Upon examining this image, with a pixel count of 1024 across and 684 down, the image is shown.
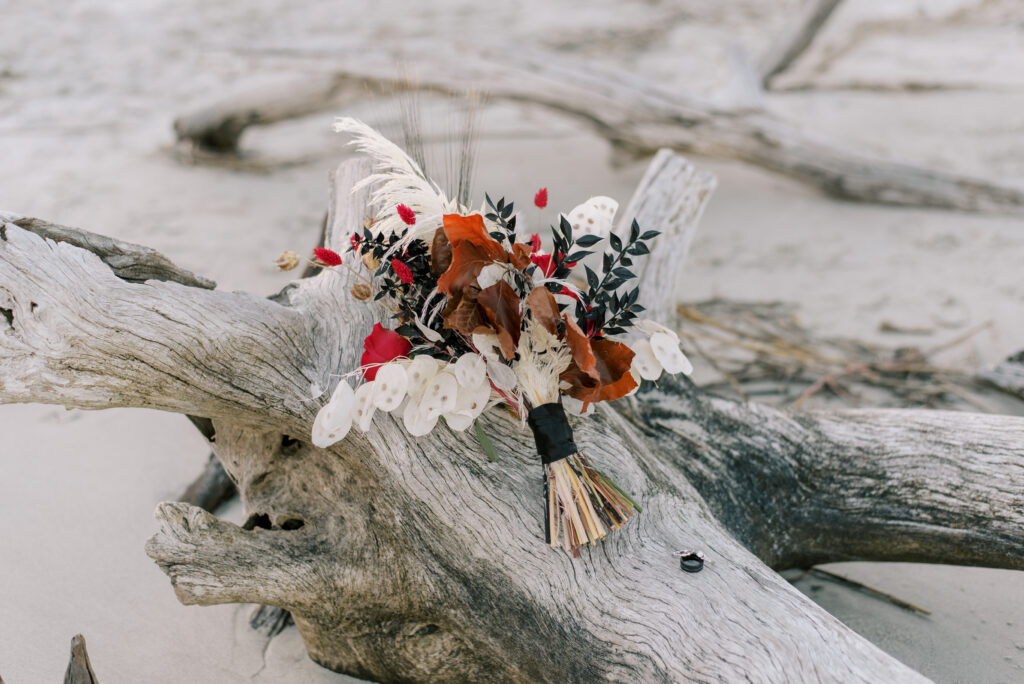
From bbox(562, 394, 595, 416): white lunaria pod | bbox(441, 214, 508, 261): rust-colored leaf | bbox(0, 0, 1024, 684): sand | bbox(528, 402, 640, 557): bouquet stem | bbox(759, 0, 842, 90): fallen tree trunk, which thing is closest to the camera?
bbox(441, 214, 508, 261): rust-colored leaf

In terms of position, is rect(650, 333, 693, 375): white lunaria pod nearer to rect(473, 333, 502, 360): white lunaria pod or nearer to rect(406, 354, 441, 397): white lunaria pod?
rect(473, 333, 502, 360): white lunaria pod

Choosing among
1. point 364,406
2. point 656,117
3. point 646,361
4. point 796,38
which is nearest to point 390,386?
point 364,406

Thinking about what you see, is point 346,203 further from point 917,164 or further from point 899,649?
point 917,164

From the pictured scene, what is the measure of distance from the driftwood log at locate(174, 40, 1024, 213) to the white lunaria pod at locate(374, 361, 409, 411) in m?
3.31

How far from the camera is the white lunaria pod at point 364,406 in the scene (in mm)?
1644

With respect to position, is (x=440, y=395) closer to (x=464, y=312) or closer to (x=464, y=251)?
(x=464, y=312)

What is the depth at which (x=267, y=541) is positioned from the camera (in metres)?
1.92

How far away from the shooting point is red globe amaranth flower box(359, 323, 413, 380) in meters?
1.71

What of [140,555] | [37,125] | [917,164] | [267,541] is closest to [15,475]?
[140,555]

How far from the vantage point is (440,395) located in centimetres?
165

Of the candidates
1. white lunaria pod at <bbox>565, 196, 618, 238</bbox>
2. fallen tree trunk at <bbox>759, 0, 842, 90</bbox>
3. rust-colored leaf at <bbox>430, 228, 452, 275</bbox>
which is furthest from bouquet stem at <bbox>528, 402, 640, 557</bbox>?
fallen tree trunk at <bbox>759, 0, 842, 90</bbox>

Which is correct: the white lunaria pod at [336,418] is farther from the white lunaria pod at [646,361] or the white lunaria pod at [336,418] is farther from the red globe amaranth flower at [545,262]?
the white lunaria pod at [646,361]

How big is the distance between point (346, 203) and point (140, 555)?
118 cm

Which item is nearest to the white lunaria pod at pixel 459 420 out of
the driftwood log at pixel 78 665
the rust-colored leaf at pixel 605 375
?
the rust-colored leaf at pixel 605 375
